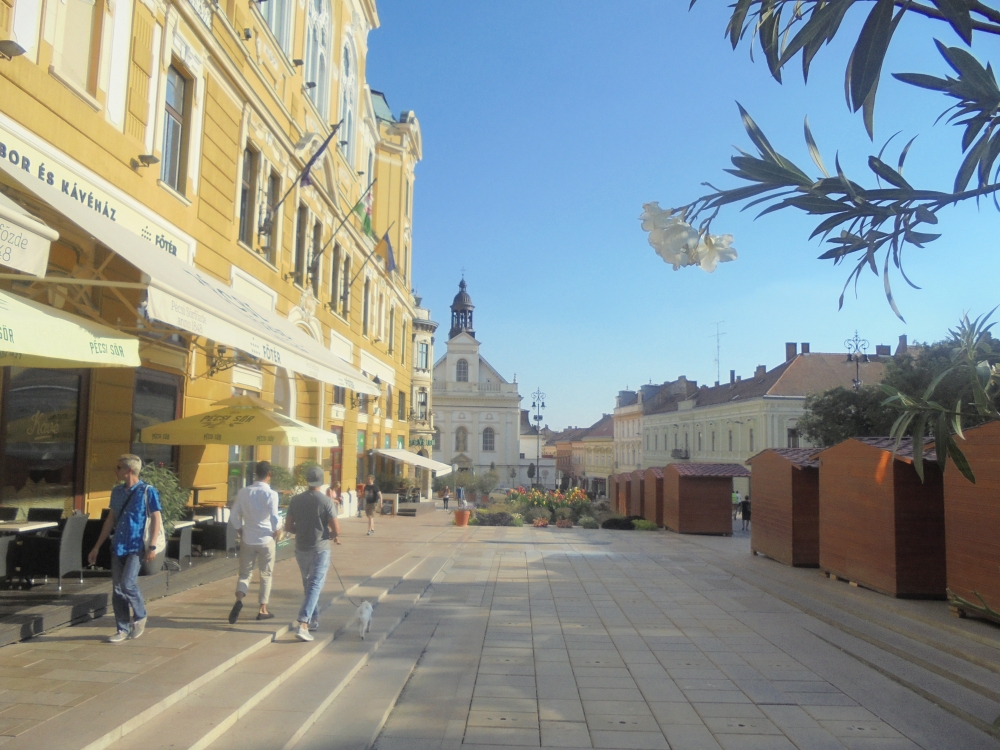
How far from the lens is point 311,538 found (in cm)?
743

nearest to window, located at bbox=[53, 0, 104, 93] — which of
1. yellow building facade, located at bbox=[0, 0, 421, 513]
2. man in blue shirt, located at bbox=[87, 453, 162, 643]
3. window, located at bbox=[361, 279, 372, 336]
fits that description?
yellow building facade, located at bbox=[0, 0, 421, 513]

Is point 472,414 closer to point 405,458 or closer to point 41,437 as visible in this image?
point 405,458

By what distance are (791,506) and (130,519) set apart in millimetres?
11943

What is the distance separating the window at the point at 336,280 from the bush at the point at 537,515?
9863 millimetres

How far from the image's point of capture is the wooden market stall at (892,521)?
10656 mm

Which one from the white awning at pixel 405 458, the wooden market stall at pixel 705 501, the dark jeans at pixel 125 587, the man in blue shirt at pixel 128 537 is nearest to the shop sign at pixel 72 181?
the man in blue shirt at pixel 128 537

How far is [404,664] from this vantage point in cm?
706

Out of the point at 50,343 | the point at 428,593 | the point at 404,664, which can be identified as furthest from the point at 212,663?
the point at 428,593

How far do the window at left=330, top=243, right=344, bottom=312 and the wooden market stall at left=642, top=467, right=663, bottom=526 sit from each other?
1245 centimetres

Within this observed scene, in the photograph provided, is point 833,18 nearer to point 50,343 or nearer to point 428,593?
point 50,343

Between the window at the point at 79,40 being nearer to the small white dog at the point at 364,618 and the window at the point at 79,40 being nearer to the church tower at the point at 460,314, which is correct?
the small white dog at the point at 364,618

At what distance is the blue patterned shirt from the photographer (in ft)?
21.7

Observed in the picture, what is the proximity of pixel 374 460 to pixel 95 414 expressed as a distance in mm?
22864

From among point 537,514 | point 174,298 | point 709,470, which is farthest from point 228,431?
point 537,514
